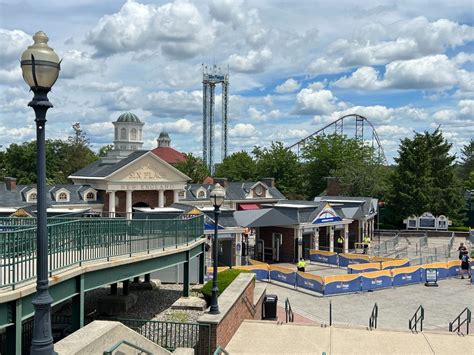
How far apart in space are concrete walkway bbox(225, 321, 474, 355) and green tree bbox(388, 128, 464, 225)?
43.1m

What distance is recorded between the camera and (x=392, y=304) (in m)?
21.2

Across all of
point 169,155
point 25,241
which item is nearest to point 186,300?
point 25,241

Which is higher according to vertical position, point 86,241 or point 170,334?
point 86,241

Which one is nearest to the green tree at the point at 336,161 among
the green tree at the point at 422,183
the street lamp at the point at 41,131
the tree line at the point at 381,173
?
the tree line at the point at 381,173

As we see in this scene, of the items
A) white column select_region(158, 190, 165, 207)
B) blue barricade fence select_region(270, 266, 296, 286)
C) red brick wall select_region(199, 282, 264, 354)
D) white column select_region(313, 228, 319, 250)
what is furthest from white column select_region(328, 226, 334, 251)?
red brick wall select_region(199, 282, 264, 354)

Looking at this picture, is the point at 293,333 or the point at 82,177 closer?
the point at 293,333

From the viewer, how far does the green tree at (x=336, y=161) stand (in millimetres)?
61938

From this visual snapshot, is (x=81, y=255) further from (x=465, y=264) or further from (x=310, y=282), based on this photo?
(x=465, y=264)

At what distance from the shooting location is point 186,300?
56.2ft

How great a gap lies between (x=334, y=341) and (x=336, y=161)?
5978 centimetres

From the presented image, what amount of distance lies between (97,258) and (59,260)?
1.59 metres

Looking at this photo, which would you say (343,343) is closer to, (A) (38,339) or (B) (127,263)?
(B) (127,263)

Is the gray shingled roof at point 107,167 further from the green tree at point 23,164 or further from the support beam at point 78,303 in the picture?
the support beam at point 78,303

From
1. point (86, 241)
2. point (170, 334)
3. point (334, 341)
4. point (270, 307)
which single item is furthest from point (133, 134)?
point (334, 341)
